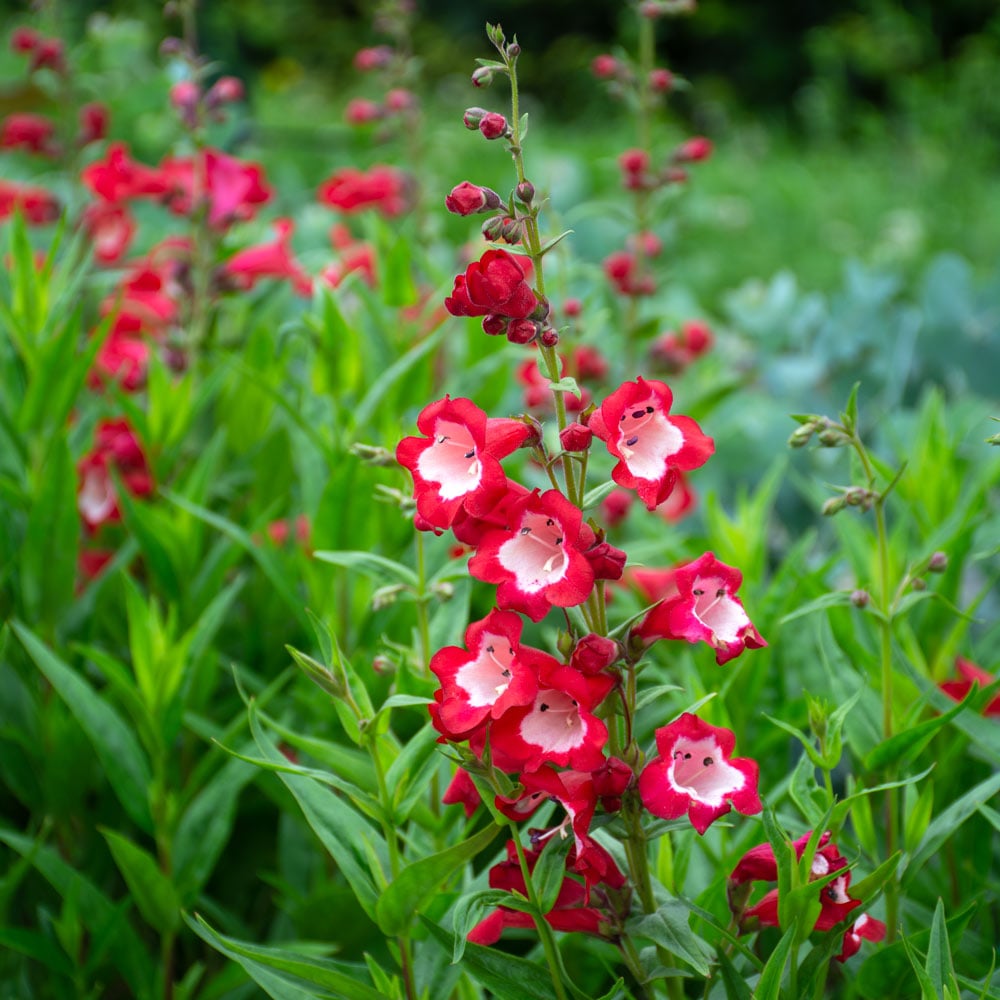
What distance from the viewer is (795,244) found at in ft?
19.0

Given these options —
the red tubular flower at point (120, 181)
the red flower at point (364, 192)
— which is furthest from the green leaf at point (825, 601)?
the red flower at point (364, 192)

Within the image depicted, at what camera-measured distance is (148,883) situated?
1307mm

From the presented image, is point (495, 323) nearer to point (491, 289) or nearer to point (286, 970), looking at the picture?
point (491, 289)

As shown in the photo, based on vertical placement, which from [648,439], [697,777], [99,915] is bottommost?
[99,915]

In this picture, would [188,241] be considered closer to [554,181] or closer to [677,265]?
→ [554,181]

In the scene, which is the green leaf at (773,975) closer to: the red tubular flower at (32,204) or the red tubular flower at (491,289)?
the red tubular flower at (491,289)

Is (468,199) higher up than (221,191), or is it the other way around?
(468,199)

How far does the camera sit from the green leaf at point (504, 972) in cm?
97

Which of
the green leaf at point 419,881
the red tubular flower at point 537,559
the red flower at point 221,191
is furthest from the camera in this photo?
the red flower at point 221,191

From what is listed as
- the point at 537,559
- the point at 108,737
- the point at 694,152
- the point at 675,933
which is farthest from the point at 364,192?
the point at 675,933

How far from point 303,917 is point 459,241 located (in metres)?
4.13

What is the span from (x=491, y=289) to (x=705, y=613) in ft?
1.00

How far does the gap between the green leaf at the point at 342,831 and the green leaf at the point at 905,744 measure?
1.56 ft

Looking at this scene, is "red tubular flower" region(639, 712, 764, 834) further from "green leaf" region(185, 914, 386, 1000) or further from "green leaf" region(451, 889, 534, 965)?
"green leaf" region(185, 914, 386, 1000)
